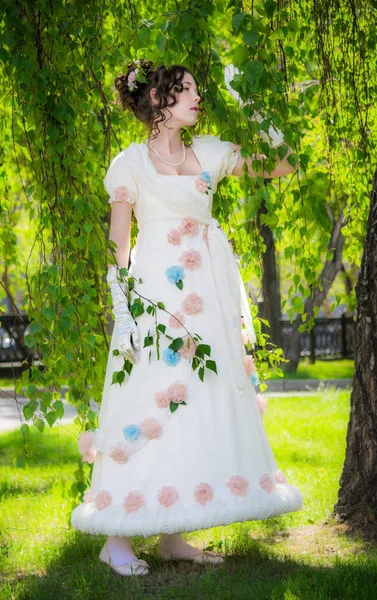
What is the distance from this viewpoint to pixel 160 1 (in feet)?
14.1

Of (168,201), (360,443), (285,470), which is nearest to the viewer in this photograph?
(168,201)

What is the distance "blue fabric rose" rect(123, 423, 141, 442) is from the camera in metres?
2.96

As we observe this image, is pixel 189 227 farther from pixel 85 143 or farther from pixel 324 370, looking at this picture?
pixel 324 370

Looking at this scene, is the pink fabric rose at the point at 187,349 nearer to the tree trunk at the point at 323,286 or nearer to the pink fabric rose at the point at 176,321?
the pink fabric rose at the point at 176,321

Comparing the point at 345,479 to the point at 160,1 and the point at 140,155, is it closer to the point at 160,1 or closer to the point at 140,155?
the point at 140,155

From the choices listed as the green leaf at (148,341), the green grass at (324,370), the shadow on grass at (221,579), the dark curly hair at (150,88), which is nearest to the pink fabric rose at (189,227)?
the dark curly hair at (150,88)

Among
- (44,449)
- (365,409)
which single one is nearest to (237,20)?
(365,409)

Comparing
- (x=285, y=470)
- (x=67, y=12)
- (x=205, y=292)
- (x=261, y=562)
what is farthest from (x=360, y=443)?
(x=67, y=12)

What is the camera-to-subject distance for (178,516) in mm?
2877

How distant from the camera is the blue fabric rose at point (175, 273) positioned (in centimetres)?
308

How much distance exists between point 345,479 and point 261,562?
0.72 metres

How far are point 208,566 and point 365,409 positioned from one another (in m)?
1.00

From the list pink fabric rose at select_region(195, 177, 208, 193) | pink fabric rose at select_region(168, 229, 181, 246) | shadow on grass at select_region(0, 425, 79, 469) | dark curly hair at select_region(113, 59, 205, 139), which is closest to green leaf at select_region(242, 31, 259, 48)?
dark curly hair at select_region(113, 59, 205, 139)

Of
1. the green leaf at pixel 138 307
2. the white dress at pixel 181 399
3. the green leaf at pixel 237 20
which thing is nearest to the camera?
the green leaf at pixel 237 20
